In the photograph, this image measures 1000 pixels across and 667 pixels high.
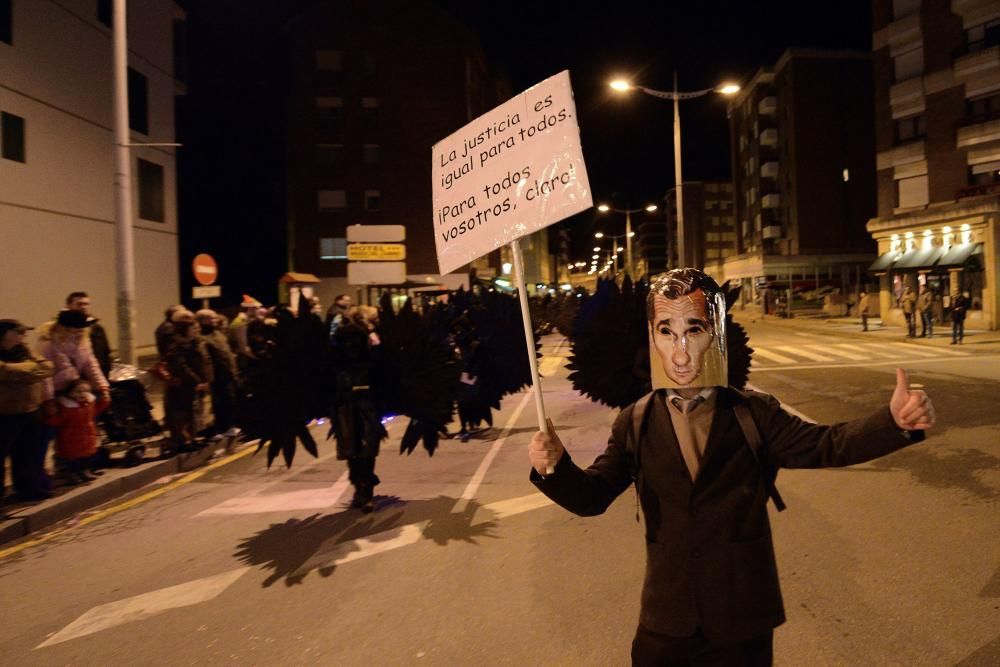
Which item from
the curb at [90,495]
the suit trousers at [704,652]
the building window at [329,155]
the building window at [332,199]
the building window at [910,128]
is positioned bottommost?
the curb at [90,495]

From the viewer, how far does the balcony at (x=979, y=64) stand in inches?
1049

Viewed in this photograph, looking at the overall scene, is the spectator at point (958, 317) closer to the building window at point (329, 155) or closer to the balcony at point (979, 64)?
the balcony at point (979, 64)

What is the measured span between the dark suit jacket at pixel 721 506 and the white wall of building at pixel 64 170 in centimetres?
1744

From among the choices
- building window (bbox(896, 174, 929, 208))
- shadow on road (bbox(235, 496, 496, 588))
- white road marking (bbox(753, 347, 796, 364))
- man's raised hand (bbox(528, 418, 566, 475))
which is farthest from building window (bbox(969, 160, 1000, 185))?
Answer: man's raised hand (bbox(528, 418, 566, 475))

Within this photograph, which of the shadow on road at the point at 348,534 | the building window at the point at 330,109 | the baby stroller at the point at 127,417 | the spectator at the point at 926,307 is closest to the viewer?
the shadow on road at the point at 348,534

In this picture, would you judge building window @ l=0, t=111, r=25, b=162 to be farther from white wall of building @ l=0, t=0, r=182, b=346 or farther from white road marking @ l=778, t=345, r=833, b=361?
white road marking @ l=778, t=345, r=833, b=361

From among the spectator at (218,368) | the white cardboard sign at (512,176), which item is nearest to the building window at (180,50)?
the spectator at (218,368)

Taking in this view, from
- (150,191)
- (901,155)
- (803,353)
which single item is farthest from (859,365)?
(150,191)

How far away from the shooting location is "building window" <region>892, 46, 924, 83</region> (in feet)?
99.0

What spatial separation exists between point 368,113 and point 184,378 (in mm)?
43776

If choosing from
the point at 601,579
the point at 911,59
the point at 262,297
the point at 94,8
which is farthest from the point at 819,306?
the point at 601,579

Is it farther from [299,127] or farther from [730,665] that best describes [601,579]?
[299,127]

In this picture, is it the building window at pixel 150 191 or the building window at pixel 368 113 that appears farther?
the building window at pixel 368 113

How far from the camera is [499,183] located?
336 cm
